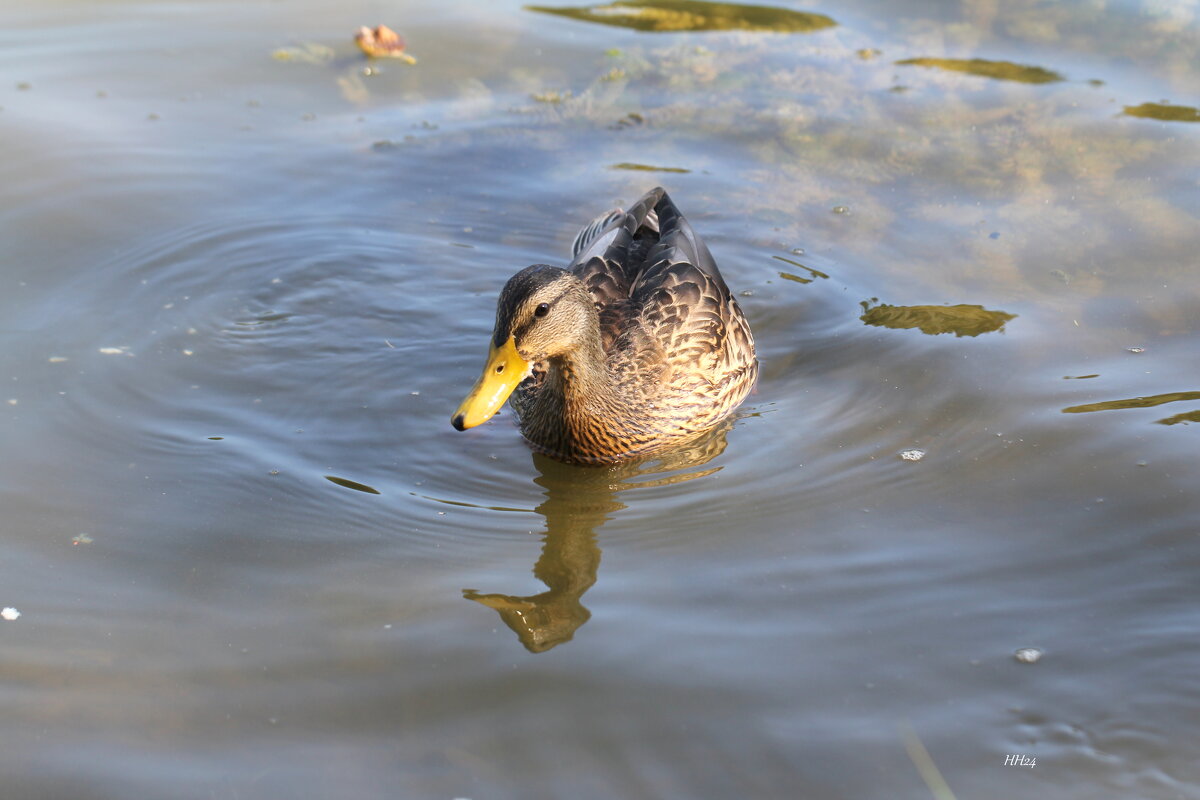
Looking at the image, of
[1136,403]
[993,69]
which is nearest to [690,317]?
[1136,403]

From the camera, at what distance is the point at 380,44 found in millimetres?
10242

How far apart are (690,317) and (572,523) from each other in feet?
5.13

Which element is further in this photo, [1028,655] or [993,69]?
[993,69]

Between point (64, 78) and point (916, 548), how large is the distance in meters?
8.03

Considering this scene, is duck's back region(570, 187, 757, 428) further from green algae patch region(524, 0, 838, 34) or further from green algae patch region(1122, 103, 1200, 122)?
green algae patch region(524, 0, 838, 34)

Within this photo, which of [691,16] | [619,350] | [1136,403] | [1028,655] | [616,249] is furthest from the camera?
[691,16]

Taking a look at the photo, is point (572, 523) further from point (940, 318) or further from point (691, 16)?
point (691, 16)

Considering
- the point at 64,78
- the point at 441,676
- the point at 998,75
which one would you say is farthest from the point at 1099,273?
the point at 64,78

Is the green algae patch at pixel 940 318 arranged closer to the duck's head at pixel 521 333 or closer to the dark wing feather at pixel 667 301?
the dark wing feather at pixel 667 301

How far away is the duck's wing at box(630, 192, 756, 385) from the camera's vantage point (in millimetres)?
6281

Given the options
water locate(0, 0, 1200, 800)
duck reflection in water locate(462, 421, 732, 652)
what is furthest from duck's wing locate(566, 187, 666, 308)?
duck reflection in water locate(462, 421, 732, 652)

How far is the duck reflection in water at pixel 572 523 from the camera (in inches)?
182

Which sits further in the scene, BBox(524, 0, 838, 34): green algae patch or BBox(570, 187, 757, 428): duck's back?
BBox(524, 0, 838, 34): green algae patch

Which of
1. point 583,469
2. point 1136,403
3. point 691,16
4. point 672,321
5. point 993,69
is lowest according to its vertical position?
point 583,469
